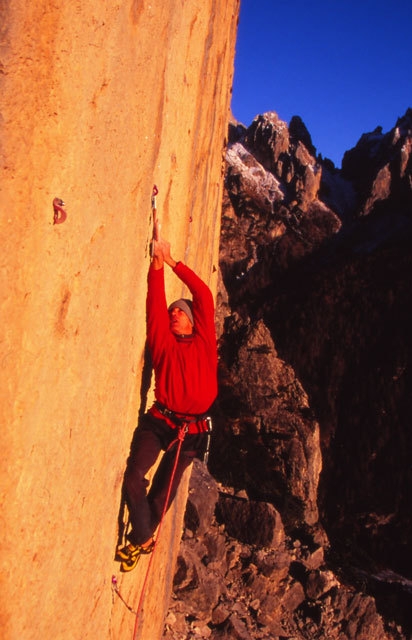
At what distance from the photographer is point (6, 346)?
1.36 metres

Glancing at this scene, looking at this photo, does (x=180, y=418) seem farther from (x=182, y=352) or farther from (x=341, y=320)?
(x=341, y=320)

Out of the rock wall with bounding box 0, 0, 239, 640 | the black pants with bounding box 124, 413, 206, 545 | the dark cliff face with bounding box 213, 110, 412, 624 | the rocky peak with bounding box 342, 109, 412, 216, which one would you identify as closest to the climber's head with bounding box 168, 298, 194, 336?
the rock wall with bounding box 0, 0, 239, 640

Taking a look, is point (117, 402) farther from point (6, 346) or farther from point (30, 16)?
point (30, 16)

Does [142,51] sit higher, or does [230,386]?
[142,51]

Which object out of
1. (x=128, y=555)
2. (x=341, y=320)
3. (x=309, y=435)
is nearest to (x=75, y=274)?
(x=128, y=555)

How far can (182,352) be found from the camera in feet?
8.82

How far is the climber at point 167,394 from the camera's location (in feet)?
8.21

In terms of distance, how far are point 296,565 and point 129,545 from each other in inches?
210

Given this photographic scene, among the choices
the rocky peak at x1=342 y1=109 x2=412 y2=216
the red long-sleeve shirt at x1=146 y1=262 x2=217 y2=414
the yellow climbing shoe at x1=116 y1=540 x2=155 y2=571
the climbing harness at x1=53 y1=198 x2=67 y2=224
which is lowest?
the yellow climbing shoe at x1=116 y1=540 x2=155 y2=571

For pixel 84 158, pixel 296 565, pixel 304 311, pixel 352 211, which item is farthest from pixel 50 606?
pixel 352 211

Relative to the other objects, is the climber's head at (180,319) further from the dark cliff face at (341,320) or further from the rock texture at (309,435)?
the dark cliff face at (341,320)

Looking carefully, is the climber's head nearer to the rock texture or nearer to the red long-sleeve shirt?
the red long-sleeve shirt

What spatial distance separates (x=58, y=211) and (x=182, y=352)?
4.34 ft

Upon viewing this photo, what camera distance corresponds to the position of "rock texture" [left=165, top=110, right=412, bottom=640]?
628cm
